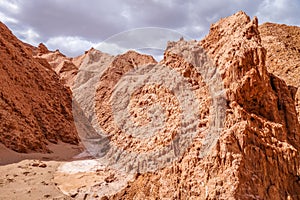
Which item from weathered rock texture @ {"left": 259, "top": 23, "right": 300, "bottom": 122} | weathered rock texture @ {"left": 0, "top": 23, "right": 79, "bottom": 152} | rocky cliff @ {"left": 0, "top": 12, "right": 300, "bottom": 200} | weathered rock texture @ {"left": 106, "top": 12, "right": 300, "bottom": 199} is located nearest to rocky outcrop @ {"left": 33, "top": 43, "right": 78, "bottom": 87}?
weathered rock texture @ {"left": 0, "top": 23, "right": 79, "bottom": 152}

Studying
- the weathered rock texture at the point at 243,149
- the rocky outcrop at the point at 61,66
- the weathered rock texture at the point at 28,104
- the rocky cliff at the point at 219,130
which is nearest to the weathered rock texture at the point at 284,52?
the rocky cliff at the point at 219,130

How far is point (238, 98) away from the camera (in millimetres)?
4805

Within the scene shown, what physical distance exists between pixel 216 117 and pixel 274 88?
1.77 meters

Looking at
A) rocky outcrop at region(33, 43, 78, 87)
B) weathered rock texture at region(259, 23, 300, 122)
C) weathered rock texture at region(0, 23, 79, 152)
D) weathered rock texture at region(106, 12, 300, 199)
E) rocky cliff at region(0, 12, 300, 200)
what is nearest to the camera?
weathered rock texture at region(106, 12, 300, 199)

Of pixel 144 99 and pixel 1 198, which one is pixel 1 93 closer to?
pixel 1 198

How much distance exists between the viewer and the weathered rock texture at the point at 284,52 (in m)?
7.79

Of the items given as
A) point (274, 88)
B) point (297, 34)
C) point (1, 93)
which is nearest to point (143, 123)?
point (274, 88)

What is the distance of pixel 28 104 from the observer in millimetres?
13266

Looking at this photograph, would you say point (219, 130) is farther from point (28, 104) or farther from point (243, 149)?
point (28, 104)

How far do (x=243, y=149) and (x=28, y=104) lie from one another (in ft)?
37.1

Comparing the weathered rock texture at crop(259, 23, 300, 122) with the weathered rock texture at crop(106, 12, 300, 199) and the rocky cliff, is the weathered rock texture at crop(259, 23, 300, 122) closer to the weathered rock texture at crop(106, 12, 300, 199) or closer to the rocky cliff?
the rocky cliff

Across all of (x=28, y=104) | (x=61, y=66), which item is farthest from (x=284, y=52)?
(x=61, y=66)

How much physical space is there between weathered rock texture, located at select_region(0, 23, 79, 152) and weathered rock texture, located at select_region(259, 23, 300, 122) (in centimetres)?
898

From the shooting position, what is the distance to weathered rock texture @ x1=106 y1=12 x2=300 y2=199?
4.05 m
